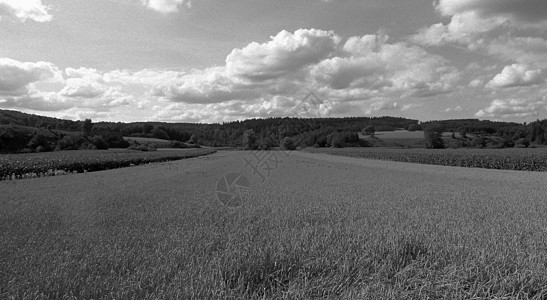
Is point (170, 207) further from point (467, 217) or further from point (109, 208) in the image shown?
point (467, 217)

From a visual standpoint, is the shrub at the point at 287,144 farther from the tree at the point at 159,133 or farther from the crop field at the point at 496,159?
the tree at the point at 159,133

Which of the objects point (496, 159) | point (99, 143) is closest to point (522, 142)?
point (496, 159)

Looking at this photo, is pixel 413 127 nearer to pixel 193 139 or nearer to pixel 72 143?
pixel 193 139

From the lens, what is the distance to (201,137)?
187 metres

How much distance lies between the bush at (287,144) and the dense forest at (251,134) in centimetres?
10

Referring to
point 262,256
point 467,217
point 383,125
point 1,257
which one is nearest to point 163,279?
point 262,256

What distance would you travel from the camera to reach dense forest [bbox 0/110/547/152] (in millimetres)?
26453

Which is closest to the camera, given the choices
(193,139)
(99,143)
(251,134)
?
(251,134)

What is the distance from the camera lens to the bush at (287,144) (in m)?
16.1

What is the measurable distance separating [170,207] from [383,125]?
15759 cm

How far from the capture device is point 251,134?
3641cm

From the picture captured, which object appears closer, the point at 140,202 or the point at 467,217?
the point at 467,217

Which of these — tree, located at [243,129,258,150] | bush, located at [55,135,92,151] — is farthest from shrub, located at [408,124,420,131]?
tree, located at [243,129,258,150]

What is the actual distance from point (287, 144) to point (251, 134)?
2011 centimetres
